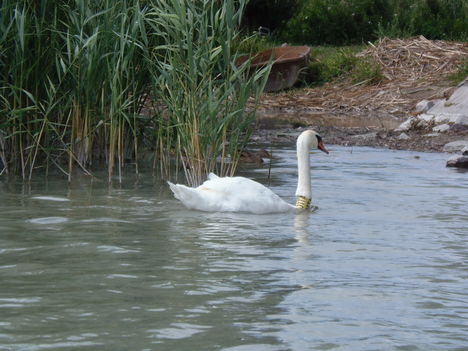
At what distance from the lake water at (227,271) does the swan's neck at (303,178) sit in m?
0.17

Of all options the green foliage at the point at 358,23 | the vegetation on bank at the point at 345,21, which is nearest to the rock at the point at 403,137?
the vegetation on bank at the point at 345,21

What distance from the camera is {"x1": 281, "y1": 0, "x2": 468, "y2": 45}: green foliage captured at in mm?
25953

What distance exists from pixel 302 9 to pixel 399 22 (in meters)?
2.76

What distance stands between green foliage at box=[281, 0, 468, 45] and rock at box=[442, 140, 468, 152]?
39.9ft

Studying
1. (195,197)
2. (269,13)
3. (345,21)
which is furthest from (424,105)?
(195,197)

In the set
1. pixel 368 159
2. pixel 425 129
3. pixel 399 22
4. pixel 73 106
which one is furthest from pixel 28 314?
pixel 399 22

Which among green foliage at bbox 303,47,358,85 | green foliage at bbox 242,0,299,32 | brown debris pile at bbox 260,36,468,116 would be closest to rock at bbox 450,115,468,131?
brown debris pile at bbox 260,36,468,116

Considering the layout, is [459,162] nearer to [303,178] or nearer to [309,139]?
[309,139]

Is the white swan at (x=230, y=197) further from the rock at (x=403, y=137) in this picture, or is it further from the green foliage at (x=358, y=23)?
the green foliage at (x=358, y=23)

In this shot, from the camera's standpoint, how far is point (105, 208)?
835 cm

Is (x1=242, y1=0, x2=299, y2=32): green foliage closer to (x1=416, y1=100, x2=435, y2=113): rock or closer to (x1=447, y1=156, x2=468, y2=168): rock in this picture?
(x1=416, y1=100, x2=435, y2=113): rock

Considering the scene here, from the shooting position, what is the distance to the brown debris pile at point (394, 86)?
18.7 metres

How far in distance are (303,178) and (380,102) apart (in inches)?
414

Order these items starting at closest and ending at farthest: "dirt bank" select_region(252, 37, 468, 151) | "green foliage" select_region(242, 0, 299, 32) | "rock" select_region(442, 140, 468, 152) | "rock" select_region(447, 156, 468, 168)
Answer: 1. "rock" select_region(447, 156, 468, 168)
2. "rock" select_region(442, 140, 468, 152)
3. "dirt bank" select_region(252, 37, 468, 151)
4. "green foliage" select_region(242, 0, 299, 32)
